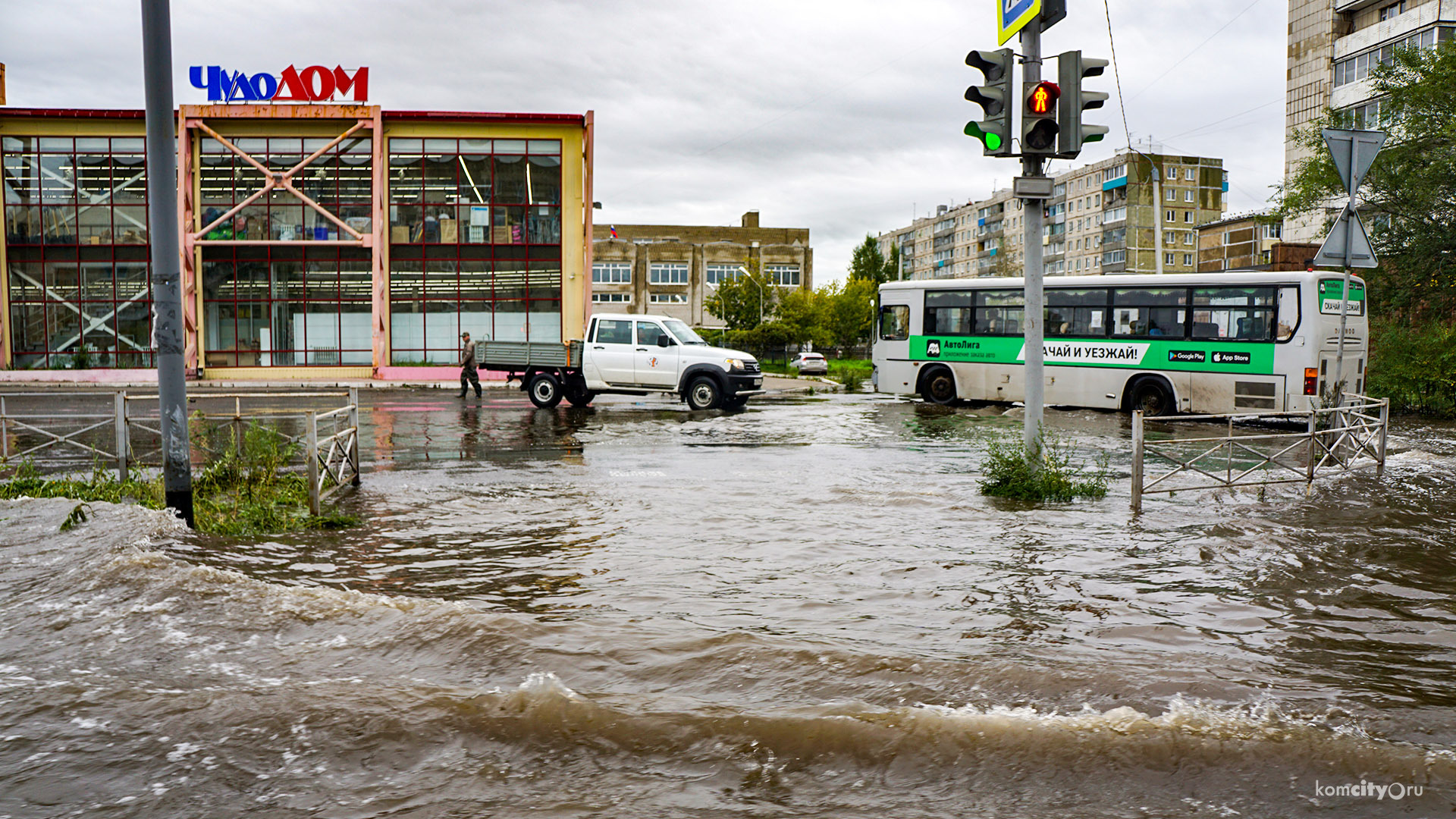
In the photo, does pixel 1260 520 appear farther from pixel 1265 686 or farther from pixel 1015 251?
pixel 1015 251

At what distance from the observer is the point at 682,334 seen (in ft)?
74.8

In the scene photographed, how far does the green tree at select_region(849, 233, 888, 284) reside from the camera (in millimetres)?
99500

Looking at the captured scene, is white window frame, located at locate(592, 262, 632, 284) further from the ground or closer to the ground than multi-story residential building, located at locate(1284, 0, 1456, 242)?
closer to the ground

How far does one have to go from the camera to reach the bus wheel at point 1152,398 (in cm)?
2078

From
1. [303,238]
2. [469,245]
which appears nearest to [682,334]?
[469,245]

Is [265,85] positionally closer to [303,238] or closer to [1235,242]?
[303,238]

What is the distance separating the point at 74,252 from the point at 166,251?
118 ft

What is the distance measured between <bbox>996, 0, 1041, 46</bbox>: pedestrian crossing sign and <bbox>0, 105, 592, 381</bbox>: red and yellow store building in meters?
29.1

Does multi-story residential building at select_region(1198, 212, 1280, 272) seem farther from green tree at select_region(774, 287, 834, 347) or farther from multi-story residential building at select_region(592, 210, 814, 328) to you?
multi-story residential building at select_region(592, 210, 814, 328)

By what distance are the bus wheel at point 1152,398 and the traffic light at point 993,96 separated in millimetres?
12960

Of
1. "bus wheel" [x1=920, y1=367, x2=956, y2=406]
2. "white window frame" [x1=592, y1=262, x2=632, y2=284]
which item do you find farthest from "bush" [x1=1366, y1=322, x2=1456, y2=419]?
"white window frame" [x1=592, y1=262, x2=632, y2=284]

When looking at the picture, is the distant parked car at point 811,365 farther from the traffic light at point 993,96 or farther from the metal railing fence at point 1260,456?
the traffic light at point 993,96

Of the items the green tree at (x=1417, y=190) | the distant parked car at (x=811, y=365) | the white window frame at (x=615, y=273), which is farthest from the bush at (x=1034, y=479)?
the white window frame at (x=615, y=273)

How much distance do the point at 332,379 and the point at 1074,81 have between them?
105ft
